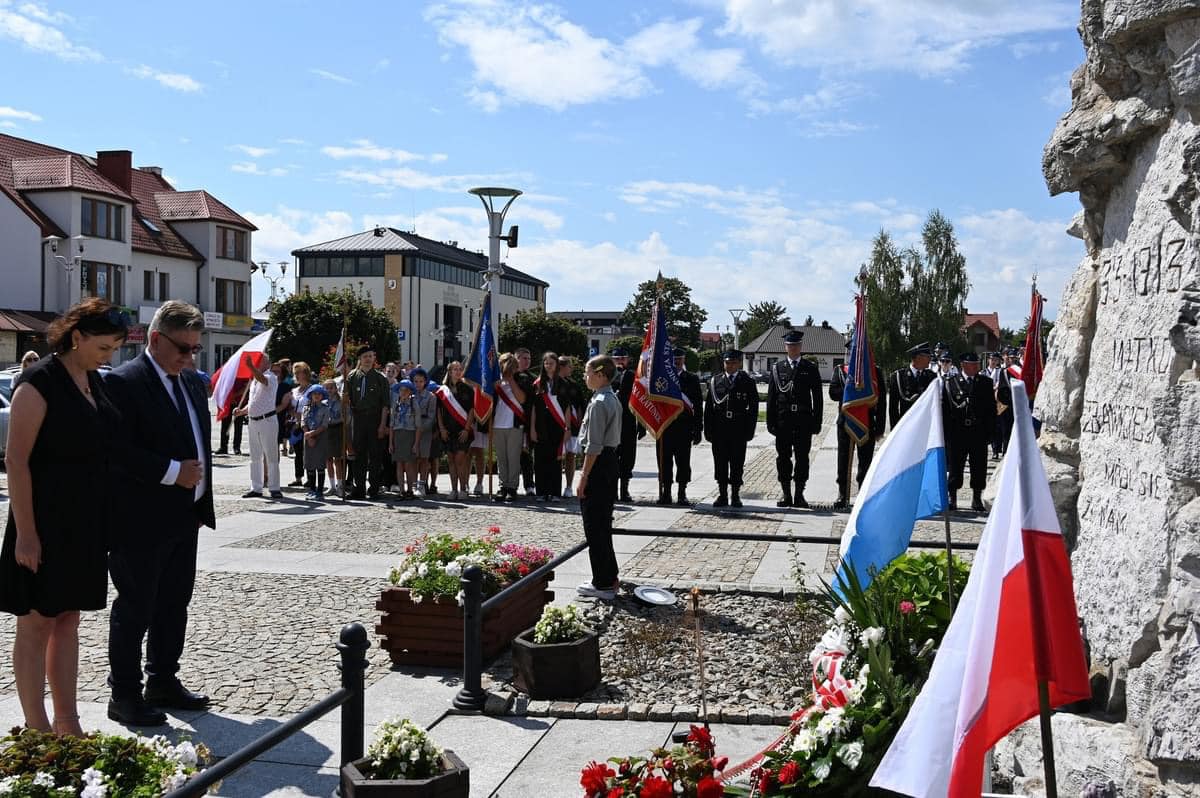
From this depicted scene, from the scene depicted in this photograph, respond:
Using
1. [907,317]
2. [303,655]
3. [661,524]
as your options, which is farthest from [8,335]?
[907,317]

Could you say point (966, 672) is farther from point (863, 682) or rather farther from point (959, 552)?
point (959, 552)

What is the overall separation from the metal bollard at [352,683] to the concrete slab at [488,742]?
2.11ft

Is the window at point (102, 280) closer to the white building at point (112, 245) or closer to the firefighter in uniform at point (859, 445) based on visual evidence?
the white building at point (112, 245)

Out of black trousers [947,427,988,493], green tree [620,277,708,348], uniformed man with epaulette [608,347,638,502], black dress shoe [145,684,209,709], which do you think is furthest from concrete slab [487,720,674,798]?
green tree [620,277,708,348]

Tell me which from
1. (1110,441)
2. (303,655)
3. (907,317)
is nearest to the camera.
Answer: (1110,441)

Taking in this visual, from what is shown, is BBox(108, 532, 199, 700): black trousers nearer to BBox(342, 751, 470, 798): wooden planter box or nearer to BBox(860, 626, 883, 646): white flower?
BBox(342, 751, 470, 798): wooden planter box

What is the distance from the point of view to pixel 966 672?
2.94 m

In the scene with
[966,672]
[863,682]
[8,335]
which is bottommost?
[863,682]

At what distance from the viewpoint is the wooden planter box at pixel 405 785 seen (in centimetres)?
411

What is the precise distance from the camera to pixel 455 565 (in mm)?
6871

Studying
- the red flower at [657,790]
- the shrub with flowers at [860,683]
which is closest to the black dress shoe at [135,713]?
the red flower at [657,790]

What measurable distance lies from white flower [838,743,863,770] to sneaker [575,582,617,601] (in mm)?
4438

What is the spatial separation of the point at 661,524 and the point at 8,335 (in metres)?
41.5

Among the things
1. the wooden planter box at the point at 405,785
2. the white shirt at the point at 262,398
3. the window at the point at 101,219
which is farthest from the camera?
the window at the point at 101,219
